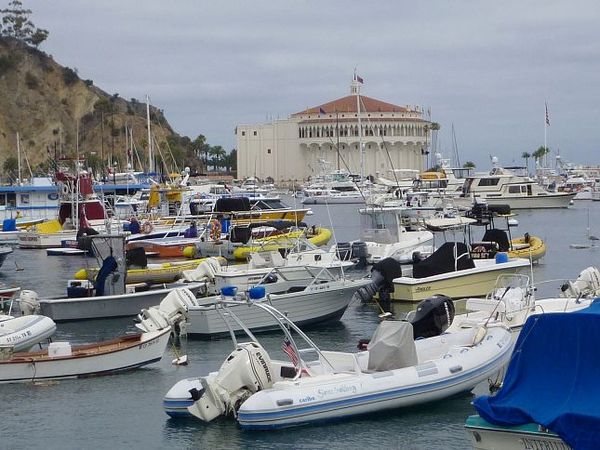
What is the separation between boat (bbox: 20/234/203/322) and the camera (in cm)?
2775

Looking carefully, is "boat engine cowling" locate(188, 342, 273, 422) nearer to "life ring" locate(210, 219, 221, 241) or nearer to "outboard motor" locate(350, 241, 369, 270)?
"outboard motor" locate(350, 241, 369, 270)

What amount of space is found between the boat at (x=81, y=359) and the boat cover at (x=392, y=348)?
554 centimetres

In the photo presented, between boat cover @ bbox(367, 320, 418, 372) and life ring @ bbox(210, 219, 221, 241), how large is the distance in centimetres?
2882

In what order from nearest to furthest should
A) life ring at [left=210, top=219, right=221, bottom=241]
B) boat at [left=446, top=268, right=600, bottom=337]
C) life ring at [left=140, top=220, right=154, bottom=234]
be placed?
boat at [left=446, top=268, right=600, bottom=337] → life ring at [left=210, top=219, right=221, bottom=241] → life ring at [left=140, top=220, right=154, bottom=234]

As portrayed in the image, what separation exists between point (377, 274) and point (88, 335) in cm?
799

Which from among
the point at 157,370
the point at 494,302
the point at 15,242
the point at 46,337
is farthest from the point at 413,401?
the point at 15,242

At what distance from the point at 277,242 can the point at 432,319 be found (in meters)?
18.3

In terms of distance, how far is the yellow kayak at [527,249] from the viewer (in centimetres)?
3793

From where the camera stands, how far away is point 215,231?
4762 cm

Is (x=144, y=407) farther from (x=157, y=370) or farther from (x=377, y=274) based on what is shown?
(x=377, y=274)

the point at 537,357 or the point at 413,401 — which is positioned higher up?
the point at 537,357

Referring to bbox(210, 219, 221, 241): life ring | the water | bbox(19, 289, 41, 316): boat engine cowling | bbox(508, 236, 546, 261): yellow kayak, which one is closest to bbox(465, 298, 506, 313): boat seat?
the water

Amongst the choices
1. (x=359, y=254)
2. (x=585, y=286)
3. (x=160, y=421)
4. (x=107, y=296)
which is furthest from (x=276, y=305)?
(x=359, y=254)

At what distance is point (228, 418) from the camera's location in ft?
58.2
